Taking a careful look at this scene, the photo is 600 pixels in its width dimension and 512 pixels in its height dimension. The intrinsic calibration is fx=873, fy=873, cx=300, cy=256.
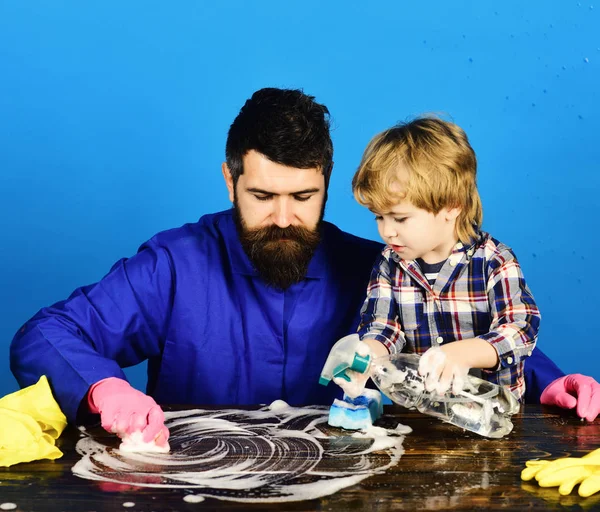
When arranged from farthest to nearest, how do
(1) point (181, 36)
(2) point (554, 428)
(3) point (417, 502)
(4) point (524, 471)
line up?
1. (1) point (181, 36)
2. (2) point (554, 428)
3. (4) point (524, 471)
4. (3) point (417, 502)

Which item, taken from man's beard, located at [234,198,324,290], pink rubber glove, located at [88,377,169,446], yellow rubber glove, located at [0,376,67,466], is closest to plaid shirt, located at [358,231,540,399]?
man's beard, located at [234,198,324,290]

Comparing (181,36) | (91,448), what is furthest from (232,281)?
(181,36)

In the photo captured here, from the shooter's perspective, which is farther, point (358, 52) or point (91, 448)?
point (358, 52)

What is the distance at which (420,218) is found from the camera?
1.84 meters

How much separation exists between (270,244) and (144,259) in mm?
333

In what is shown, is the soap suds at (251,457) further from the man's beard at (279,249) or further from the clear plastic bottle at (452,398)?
the man's beard at (279,249)

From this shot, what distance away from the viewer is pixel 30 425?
148 centimetres

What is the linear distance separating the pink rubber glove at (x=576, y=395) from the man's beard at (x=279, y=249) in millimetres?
648

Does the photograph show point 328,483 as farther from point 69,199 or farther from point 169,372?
point 69,199

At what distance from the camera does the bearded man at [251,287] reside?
2.04m

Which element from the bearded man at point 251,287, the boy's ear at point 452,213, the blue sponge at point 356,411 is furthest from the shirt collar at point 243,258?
the blue sponge at point 356,411

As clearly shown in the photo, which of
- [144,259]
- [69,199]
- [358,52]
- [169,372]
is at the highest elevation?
[358,52]

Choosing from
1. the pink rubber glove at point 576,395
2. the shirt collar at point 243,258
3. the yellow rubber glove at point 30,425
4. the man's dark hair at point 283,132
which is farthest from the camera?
the shirt collar at point 243,258

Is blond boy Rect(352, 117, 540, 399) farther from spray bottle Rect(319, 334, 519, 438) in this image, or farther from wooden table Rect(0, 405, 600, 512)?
wooden table Rect(0, 405, 600, 512)
